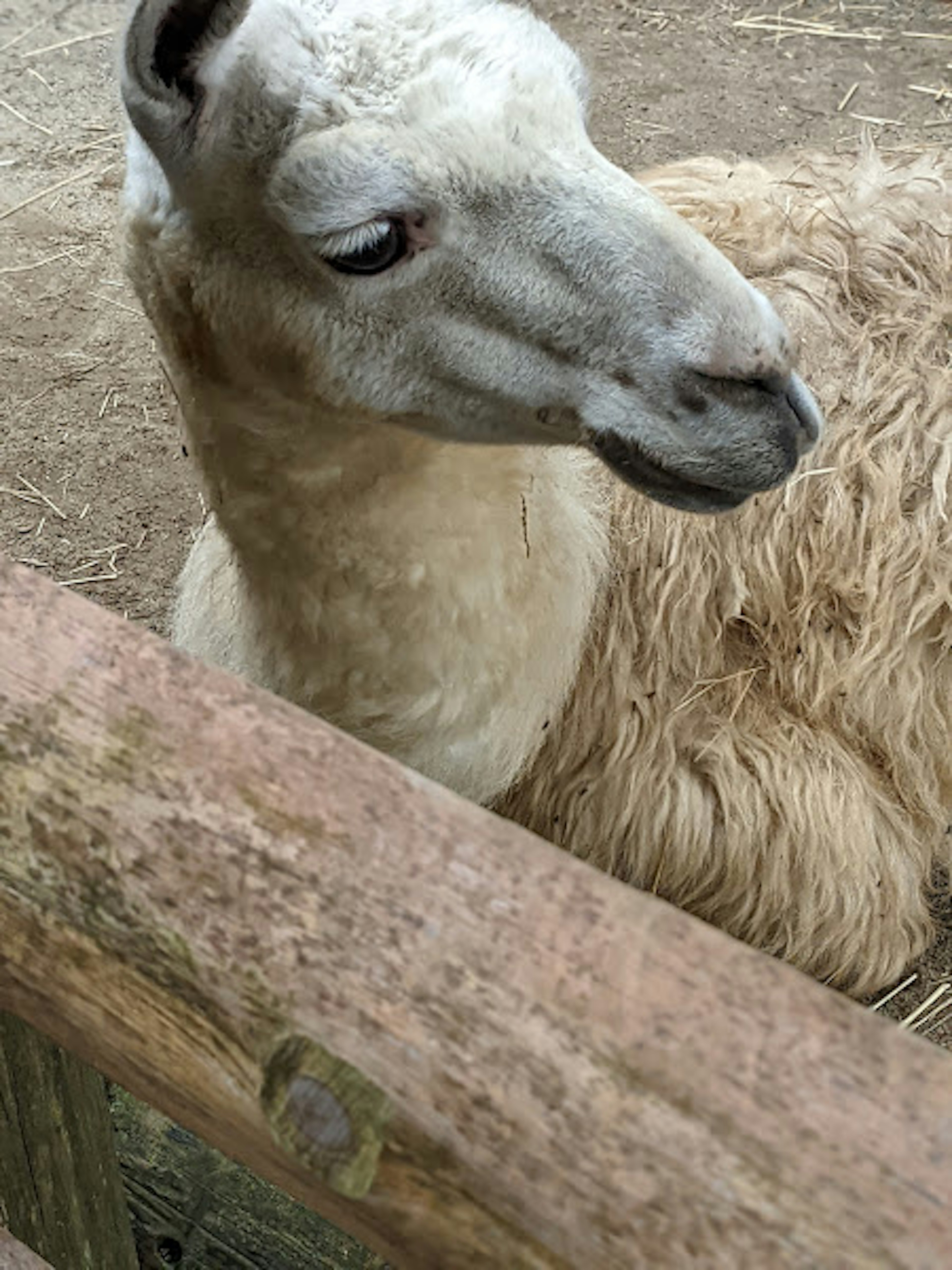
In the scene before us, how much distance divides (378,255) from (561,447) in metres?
0.43

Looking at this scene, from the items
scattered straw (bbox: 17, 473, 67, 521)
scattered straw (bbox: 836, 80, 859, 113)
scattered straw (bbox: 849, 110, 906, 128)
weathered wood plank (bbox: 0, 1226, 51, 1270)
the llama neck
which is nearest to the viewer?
weathered wood plank (bbox: 0, 1226, 51, 1270)

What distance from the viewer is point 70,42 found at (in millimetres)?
4598

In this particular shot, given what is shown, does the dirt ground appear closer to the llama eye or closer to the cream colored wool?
the cream colored wool

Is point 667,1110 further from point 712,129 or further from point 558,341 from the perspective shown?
point 712,129

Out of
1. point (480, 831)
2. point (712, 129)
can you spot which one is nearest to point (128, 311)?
point (712, 129)

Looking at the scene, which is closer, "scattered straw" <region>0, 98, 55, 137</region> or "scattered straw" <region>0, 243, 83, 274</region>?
"scattered straw" <region>0, 243, 83, 274</region>

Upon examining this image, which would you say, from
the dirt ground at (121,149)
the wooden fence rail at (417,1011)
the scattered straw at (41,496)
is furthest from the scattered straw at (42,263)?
the wooden fence rail at (417,1011)

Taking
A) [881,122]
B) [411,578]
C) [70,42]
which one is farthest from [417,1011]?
[70,42]

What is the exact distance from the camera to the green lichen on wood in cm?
75

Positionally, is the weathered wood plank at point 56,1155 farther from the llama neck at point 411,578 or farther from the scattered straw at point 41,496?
the scattered straw at point 41,496

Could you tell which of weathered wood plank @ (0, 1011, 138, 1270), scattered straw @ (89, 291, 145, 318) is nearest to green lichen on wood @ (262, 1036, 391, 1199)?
weathered wood plank @ (0, 1011, 138, 1270)

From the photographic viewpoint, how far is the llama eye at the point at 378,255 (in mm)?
1488

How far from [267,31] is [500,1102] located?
114cm

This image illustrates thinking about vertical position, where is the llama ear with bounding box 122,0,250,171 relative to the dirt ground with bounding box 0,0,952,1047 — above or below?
above
